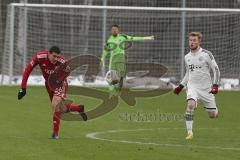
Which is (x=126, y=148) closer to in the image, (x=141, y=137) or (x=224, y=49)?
(x=141, y=137)

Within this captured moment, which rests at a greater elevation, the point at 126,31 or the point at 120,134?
the point at 126,31

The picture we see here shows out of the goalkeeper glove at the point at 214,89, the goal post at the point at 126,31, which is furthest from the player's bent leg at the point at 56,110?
the goal post at the point at 126,31

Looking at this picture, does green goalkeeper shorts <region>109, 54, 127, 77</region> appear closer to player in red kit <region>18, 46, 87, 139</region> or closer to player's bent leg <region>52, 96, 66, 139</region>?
player in red kit <region>18, 46, 87, 139</region>

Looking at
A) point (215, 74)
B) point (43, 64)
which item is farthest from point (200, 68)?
point (43, 64)

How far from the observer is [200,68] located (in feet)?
52.6

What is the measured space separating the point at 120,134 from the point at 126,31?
17.2 metres

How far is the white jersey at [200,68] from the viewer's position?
16000 mm

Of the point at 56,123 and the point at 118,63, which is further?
the point at 118,63

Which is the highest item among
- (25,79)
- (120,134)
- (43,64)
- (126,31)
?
(43,64)

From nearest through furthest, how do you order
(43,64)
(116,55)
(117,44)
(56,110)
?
(56,110) < (43,64) < (117,44) < (116,55)

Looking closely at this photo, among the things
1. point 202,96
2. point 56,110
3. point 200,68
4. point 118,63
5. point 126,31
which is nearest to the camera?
point 56,110

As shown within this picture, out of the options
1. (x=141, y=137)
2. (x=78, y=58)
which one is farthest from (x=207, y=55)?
(x=78, y=58)

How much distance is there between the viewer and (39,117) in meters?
19.5

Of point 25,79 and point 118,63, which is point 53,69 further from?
point 118,63
